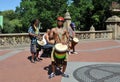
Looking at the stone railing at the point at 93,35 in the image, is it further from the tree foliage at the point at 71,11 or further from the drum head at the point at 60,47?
the tree foliage at the point at 71,11

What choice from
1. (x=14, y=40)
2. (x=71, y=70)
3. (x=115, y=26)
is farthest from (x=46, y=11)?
(x=71, y=70)

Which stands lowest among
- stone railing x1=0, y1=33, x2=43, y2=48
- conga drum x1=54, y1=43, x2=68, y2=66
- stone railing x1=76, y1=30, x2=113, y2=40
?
stone railing x1=76, y1=30, x2=113, y2=40

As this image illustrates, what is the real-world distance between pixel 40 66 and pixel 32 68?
450 millimetres

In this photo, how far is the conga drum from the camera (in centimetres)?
811

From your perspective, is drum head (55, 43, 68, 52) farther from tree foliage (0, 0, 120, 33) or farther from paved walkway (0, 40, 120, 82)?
tree foliage (0, 0, 120, 33)

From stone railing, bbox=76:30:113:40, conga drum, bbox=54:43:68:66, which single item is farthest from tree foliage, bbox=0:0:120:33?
conga drum, bbox=54:43:68:66

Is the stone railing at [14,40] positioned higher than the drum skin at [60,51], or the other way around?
the drum skin at [60,51]

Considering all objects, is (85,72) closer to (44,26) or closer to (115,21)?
(115,21)

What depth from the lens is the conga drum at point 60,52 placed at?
8109mm

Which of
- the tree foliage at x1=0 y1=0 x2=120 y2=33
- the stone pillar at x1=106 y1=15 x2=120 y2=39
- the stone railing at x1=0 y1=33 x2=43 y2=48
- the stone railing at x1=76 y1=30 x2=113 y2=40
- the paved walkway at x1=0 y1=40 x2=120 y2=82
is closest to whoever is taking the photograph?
the paved walkway at x1=0 y1=40 x2=120 y2=82

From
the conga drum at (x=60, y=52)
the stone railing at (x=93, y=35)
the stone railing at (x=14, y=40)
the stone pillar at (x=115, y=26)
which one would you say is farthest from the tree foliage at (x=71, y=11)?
the conga drum at (x=60, y=52)

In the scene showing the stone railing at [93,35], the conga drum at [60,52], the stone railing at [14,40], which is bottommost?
the stone railing at [93,35]

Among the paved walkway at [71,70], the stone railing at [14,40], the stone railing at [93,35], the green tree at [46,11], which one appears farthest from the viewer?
the green tree at [46,11]

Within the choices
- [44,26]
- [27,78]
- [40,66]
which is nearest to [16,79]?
[27,78]
